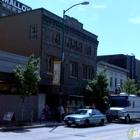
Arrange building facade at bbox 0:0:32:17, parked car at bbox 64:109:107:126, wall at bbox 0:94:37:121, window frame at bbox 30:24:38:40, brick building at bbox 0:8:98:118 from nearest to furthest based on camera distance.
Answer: parked car at bbox 64:109:107:126 → wall at bbox 0:94:37:121 → brick building at bbox 0:8:98:118 → window frame at bbox 30:24:38:40 → building facade at bbox 0:0:32:17

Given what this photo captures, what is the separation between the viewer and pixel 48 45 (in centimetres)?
2619

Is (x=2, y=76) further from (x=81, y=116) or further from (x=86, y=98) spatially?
(x=86, y=98)

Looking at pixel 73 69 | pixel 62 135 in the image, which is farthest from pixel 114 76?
pixel 62 135

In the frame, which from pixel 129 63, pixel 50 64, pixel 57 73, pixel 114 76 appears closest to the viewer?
pixel 57 73

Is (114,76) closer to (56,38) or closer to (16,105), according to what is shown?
(56,38)

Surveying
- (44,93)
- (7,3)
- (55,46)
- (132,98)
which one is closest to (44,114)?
(44,93)

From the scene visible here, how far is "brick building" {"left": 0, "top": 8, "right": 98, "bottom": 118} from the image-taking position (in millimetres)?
25486

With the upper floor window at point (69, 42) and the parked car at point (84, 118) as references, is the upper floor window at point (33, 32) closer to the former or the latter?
the upper floor window at point (69, 42)

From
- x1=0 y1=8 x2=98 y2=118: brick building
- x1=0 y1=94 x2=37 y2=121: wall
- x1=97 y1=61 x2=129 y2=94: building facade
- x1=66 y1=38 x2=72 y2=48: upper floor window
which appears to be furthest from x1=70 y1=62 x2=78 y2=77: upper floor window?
x1=97 y1=61 x2=129 y2=94: building facade

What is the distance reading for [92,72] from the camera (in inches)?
1363

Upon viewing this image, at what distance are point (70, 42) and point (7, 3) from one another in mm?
38386

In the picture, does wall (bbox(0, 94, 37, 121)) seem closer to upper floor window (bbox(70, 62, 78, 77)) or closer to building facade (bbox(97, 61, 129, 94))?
upper floor window (bbox(70, 62, 78, 77))

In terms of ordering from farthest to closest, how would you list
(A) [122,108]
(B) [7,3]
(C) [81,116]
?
(B) [7,3], (A) [122,108], (C) [81,116]

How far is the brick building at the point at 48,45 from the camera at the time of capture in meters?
25.5
